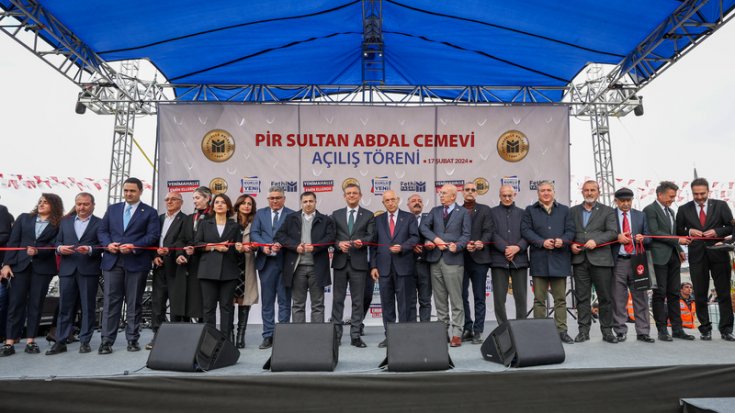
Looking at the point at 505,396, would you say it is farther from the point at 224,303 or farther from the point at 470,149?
the point at 470,149

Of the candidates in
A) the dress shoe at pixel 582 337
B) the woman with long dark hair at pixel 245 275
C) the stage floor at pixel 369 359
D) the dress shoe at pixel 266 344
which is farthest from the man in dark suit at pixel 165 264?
the dress shoe at pixel 582 337

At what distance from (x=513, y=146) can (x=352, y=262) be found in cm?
368

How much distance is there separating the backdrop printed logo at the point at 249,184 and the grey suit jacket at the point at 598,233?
14.1ft

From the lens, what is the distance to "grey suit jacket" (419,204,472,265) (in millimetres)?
5035

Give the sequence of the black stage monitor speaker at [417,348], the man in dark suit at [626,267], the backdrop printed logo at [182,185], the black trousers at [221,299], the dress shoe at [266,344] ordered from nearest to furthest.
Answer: the black stage monitor speaker at [417,348] → the black trousers at [221,299] → the dress shoe at [266,344] → the man in dark suit at [626,267] → the backdrop printed logo at [182,185]

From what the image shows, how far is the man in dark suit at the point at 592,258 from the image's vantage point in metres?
5.03

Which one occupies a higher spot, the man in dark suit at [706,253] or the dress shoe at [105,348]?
the man in dark suit at [706,253]

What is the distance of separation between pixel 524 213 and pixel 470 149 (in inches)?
96.1

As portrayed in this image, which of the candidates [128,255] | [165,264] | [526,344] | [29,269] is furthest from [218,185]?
[526,344]

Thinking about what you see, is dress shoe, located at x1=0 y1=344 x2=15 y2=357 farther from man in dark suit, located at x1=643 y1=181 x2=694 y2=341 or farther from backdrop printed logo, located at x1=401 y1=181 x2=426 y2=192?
man in dark suit, located at x1=643 y1=181 x2=694 y2=341

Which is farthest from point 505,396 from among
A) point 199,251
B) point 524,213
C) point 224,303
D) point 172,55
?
point 172,55

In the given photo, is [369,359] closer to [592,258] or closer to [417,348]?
[417,348]

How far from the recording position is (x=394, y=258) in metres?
5.13

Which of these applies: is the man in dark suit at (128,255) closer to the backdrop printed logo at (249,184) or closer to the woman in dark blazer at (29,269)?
the woman in dark blazer at (29,269)
